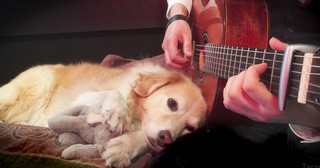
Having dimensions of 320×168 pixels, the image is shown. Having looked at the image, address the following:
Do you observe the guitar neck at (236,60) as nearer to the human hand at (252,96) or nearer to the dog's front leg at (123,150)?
the human hand at (252,96)

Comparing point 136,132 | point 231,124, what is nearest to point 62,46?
point 136,132

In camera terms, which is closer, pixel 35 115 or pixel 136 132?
pixel 136 132

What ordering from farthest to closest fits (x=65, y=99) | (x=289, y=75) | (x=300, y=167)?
(x=65, y=99) → (x=300, y=167) → (x=289, y=75)

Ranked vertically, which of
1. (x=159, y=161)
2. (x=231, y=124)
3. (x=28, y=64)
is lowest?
(x=159, y=161)

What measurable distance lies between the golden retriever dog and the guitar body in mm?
32

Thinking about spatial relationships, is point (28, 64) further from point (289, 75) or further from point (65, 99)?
point (289, 75)

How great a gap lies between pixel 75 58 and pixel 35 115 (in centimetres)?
21

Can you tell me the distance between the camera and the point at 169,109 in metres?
0.90

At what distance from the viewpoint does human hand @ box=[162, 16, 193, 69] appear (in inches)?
37.4

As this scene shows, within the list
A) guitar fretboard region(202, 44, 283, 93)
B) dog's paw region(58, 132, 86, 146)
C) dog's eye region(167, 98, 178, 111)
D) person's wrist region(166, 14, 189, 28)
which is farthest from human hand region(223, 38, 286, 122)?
dog's paw region(58, 132, 86, 146)

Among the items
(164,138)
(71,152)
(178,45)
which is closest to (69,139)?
(71,152)

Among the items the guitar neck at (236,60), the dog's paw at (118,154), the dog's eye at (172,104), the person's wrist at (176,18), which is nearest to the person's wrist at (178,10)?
the person's wrist at (176,18)

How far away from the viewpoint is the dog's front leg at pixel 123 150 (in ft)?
3.01

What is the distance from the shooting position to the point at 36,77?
3.50 feet
